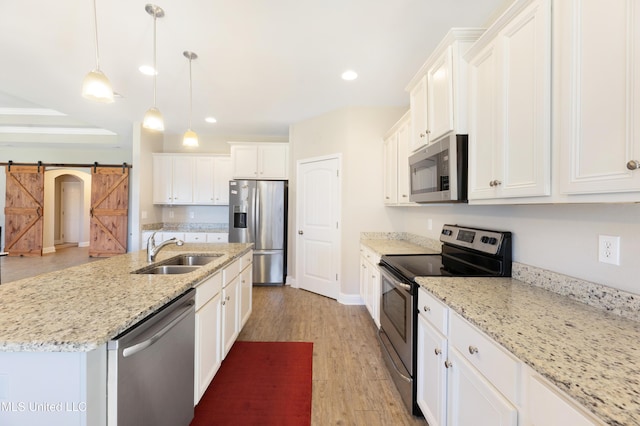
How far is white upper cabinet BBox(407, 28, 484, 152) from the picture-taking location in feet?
5.35

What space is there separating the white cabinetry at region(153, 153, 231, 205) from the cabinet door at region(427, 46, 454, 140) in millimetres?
4006

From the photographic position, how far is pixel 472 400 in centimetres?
108

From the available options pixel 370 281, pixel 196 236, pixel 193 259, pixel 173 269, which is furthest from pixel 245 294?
pixel 196 236

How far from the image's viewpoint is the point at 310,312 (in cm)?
336

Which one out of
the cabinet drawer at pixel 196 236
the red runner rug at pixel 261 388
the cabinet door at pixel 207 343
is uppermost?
the cabinet drawer at pixel 196 236

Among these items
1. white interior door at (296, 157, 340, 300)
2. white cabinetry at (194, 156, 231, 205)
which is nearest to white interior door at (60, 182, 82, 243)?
white cabinetry at (194, 156, 231, 205)

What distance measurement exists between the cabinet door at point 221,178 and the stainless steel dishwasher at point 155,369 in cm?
385

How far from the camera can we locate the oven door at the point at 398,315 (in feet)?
5.52

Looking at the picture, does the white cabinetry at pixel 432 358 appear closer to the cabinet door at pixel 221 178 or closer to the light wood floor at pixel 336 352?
the light wood floor at pixel 336 352


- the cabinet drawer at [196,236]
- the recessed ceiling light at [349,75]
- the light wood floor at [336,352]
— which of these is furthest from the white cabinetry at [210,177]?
the recessed ceiling light at [349,75]

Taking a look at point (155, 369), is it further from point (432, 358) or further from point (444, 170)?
point (444, 170)

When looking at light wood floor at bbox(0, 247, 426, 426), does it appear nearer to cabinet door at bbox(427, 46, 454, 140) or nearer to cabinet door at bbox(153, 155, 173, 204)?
cabinet door at bbox(427, 46, 454, 140)

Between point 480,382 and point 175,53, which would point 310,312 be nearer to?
point 480,382

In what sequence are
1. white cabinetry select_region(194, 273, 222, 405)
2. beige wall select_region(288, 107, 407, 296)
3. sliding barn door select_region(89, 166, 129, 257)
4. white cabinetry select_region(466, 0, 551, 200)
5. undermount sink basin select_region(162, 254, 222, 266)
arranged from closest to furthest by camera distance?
1. white cabinetry select_region(466, 0, 551, 200)
2. white cabinetry select_region(194, 273, 222, 405)
3. undermount sink basin select_region(162, 254, 222, 266)
4. beige wall select_region(288, 107, 407, 296)
5. sliding barn door select_region(89, 166, 129, 257)
